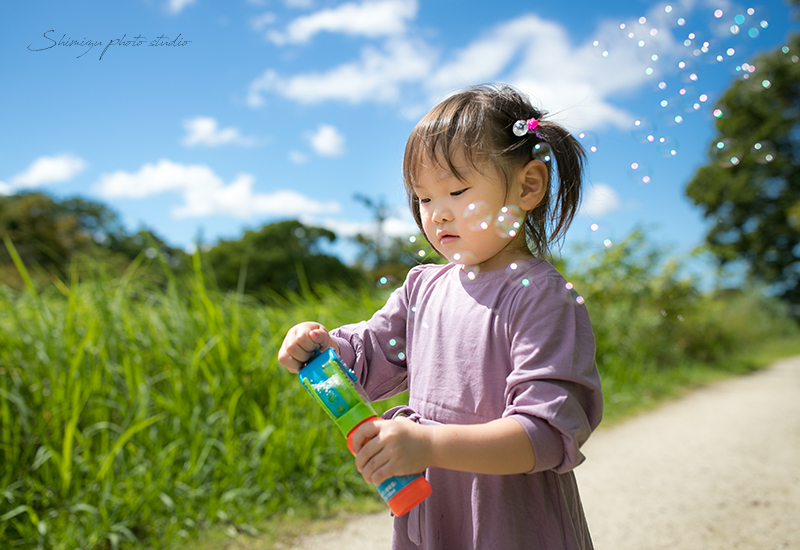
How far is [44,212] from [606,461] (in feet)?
100

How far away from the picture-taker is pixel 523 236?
1.24 metres

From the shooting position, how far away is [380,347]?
1.33 m

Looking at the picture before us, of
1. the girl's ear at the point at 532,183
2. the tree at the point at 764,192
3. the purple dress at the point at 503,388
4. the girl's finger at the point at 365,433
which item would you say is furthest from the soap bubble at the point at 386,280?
the tree at the point at 764,192

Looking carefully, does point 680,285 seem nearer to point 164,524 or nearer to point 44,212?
point 164,524

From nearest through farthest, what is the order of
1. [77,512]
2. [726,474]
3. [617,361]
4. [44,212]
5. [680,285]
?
1. [77,512]
2. [726,474]
3. [617,361]
4. [680,285]
5. [44,212]

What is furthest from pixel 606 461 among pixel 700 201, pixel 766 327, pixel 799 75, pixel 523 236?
pixel 700 201

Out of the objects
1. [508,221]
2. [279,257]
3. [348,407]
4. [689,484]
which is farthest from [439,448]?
[279,257]

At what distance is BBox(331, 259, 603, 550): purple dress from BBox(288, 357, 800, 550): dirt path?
1503mm

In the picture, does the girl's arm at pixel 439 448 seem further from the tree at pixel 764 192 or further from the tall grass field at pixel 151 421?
the tree at pixel 764 192

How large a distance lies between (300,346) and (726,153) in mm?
1718

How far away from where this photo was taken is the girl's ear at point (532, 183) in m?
1.18

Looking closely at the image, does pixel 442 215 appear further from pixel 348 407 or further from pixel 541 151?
pixel 348 407

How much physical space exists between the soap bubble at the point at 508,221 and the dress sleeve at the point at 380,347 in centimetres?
32

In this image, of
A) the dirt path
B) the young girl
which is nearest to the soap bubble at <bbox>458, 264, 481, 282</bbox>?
the young girl
